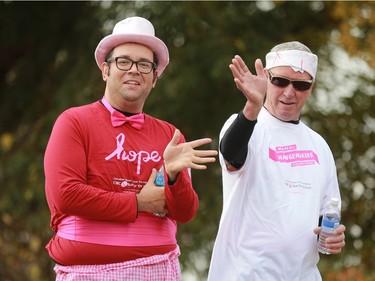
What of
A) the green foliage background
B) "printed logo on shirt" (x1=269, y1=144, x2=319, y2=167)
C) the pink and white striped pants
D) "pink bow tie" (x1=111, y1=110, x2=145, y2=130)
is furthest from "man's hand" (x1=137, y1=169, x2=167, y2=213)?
the green foliage background

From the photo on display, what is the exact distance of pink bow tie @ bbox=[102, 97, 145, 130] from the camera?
15.0ft

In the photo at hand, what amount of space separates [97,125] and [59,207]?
1.47 feet

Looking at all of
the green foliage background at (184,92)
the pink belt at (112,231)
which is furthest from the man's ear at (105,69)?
the green foliage background at (184,92)

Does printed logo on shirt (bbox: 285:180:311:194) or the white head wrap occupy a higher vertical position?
the white head wrap

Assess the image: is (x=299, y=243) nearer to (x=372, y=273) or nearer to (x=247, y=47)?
(x=247, y=47)

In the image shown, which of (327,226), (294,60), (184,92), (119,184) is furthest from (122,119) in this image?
(184,92)

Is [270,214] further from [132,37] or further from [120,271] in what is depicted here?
[132,37]

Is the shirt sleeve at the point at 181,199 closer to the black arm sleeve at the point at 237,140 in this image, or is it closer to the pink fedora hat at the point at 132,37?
the black arm sleeve at the point at 237,140

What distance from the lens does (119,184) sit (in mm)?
4461

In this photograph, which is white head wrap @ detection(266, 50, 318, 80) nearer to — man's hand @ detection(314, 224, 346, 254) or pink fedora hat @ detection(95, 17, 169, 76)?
pink fedora hat @ detection(95, 17, 169, 76)

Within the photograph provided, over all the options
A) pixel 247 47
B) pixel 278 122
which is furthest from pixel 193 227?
pixel 278 122

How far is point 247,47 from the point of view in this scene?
9.73 metres

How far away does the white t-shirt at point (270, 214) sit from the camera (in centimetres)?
479

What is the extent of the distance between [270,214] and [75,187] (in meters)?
1.06
